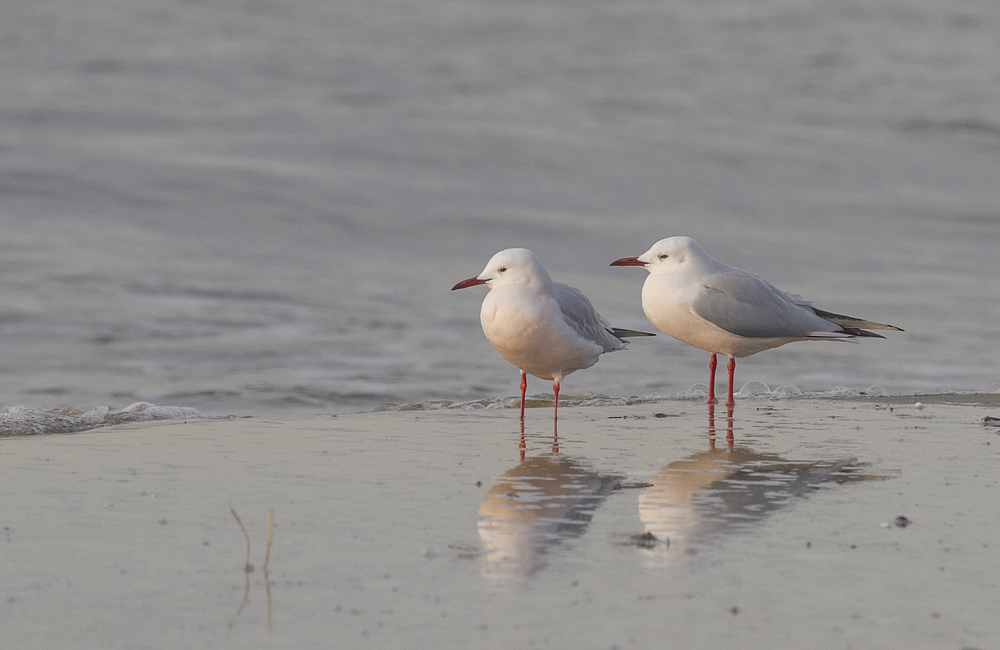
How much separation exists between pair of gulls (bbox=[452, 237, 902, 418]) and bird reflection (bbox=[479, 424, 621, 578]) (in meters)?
0.87

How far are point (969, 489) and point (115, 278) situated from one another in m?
9.55

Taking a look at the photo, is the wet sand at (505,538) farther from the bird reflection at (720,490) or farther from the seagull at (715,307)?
the seagull at (715,307)

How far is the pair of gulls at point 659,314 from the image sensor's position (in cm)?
596

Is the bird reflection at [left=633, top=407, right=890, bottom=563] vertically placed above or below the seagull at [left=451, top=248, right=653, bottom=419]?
below

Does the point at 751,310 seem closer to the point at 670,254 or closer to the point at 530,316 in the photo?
the point at 670,254

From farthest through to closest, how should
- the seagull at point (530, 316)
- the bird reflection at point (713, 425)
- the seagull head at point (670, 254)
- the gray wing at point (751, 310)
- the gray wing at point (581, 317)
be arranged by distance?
the seagull head at point (670, 254)
the gray wing at point (751, 310)
the gray wing at point (581, 317)
the seagull at point (530, 316)
the bird reflection at point (713, 425)

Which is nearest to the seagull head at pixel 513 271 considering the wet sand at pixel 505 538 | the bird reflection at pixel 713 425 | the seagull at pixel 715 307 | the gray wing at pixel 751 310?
the wet sand at pixel 505 538

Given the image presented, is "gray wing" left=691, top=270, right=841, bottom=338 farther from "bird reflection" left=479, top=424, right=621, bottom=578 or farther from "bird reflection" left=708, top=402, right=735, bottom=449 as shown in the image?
"bird reflection" left=479, top=424, right=621, bottom=578

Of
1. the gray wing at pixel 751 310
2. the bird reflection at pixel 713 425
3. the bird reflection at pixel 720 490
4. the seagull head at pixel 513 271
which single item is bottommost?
the bird reflection at pixel 713 425

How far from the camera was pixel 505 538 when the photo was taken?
379 centimetres

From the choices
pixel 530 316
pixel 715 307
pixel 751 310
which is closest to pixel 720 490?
pixel 530 316

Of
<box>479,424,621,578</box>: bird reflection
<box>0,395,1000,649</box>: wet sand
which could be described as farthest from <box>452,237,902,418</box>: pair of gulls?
<box>479,424,621,578</box>: bird reflection

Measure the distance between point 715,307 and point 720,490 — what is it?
2.44m

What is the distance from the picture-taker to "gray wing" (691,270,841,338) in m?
6.80
